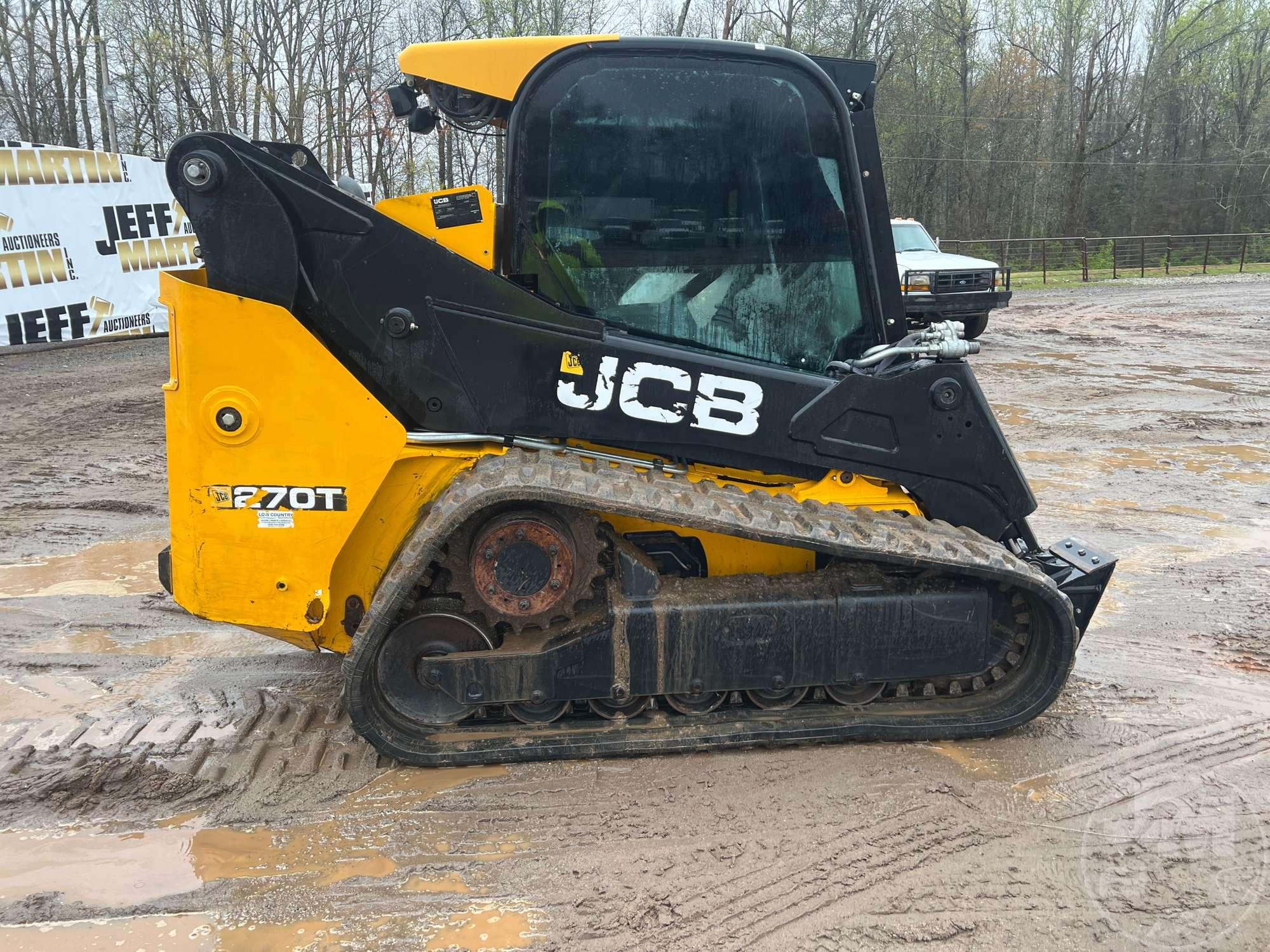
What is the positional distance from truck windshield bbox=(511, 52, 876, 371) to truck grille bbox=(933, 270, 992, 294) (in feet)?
36.0

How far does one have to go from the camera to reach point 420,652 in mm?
3350

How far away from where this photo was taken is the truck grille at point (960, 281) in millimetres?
13656

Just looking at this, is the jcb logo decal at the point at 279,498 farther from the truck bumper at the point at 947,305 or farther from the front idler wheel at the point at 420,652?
the truck bumper at the point at 947,305

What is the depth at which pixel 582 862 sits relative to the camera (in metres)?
2.86

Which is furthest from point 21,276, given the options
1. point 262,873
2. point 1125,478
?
point 1125,478

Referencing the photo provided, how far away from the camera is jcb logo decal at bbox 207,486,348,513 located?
3.19 m

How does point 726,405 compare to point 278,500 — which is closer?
point 278,500

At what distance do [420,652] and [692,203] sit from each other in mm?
1837

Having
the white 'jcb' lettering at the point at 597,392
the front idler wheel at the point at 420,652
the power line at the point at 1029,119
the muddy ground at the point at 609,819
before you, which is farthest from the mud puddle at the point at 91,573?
the power line at the point at 1029,119

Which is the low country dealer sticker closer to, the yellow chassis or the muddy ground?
the yellow chassis

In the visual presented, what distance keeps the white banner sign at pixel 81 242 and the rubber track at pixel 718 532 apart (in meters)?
9.46

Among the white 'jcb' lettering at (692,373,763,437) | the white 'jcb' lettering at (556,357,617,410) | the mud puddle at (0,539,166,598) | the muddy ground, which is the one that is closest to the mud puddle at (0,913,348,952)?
the muddy ground

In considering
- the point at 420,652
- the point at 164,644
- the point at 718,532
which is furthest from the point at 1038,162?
the point at 420,652

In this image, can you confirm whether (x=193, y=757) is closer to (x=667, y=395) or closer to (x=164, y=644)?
(x=164, y=644)
